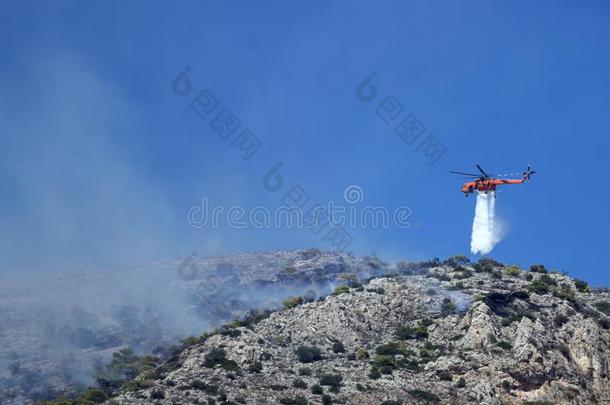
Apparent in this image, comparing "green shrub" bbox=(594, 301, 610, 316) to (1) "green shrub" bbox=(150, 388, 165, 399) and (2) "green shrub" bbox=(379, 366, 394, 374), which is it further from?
(1) "green shrub" bbox=(150, 388, 165, 399)

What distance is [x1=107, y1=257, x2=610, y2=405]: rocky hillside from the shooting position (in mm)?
88625

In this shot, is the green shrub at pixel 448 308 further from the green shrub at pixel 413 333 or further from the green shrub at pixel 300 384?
the green shrub at pixel 300 384

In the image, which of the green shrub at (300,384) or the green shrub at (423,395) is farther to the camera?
the green shrub at (300,384)

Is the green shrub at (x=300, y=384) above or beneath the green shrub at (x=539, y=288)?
beneath

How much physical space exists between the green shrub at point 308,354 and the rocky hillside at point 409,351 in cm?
16

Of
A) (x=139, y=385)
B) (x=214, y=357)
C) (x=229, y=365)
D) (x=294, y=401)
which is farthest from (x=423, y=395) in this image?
(x=139, y=385)

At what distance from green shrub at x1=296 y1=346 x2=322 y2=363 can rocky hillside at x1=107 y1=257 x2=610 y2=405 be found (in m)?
0.16

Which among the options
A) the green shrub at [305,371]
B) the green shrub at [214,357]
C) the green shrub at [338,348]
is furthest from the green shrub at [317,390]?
the green shrub at [214,357]

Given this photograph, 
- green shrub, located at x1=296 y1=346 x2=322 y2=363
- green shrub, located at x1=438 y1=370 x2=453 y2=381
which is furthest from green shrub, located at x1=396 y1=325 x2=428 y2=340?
green shrub, located at x1=296 y1=346 x2=322 y2=363

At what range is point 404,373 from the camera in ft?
307

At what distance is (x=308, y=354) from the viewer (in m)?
97.9

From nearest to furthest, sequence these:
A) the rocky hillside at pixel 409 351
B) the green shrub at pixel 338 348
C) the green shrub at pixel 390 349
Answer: the rocky hillside at pixel 409 351 < the green shrub at pixel 390 349 < the green shrub at pixel 338 348

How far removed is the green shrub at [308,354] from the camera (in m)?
97.2

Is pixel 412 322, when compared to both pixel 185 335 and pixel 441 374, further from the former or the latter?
pixel 185 335
